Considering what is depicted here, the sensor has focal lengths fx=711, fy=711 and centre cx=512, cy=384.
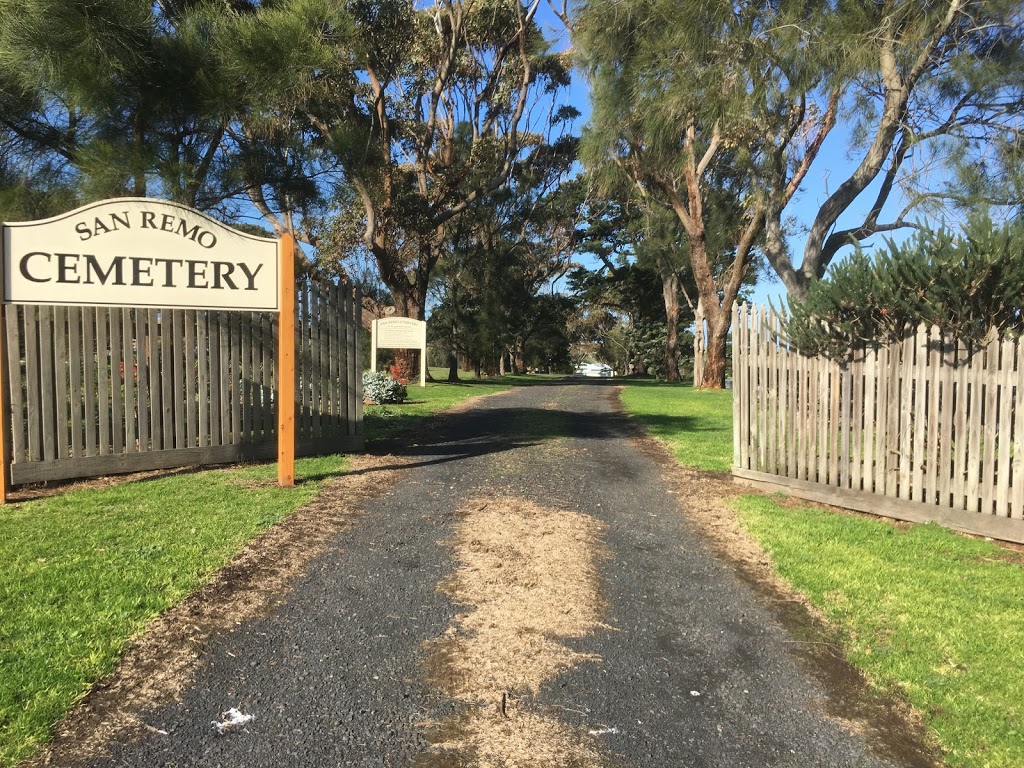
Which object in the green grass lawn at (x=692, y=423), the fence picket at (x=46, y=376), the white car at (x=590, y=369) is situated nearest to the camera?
the fence picket at (x=46, y=376)

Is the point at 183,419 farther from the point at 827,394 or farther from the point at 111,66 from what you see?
the point at 827,394

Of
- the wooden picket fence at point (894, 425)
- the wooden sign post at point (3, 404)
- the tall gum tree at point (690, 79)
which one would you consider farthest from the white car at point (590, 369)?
the wooden sign post at point (3, 404)

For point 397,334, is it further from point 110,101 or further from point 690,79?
point 110,101

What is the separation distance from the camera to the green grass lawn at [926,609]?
3055mm

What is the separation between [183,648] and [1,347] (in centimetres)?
431

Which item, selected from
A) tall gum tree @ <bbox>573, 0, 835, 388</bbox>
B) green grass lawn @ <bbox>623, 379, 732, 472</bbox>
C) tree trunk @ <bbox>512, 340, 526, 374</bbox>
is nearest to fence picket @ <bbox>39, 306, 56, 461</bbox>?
green grass lawn @ <bbox>623, 379, 732, 472</bbox>

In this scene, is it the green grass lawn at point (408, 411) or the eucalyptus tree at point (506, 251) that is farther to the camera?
the eucalyptus tree at point (506, 251)

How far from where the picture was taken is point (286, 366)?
7.41 meters

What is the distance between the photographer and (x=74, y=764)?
2607mm

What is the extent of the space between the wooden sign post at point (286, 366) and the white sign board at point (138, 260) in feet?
0.72

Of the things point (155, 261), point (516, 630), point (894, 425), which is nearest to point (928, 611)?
point (516, 630)

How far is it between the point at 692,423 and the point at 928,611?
419 inches

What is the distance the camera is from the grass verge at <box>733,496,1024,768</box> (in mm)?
3049

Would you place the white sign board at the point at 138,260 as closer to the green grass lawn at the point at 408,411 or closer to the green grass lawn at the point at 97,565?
the green grass lawn at the point at 97,565
